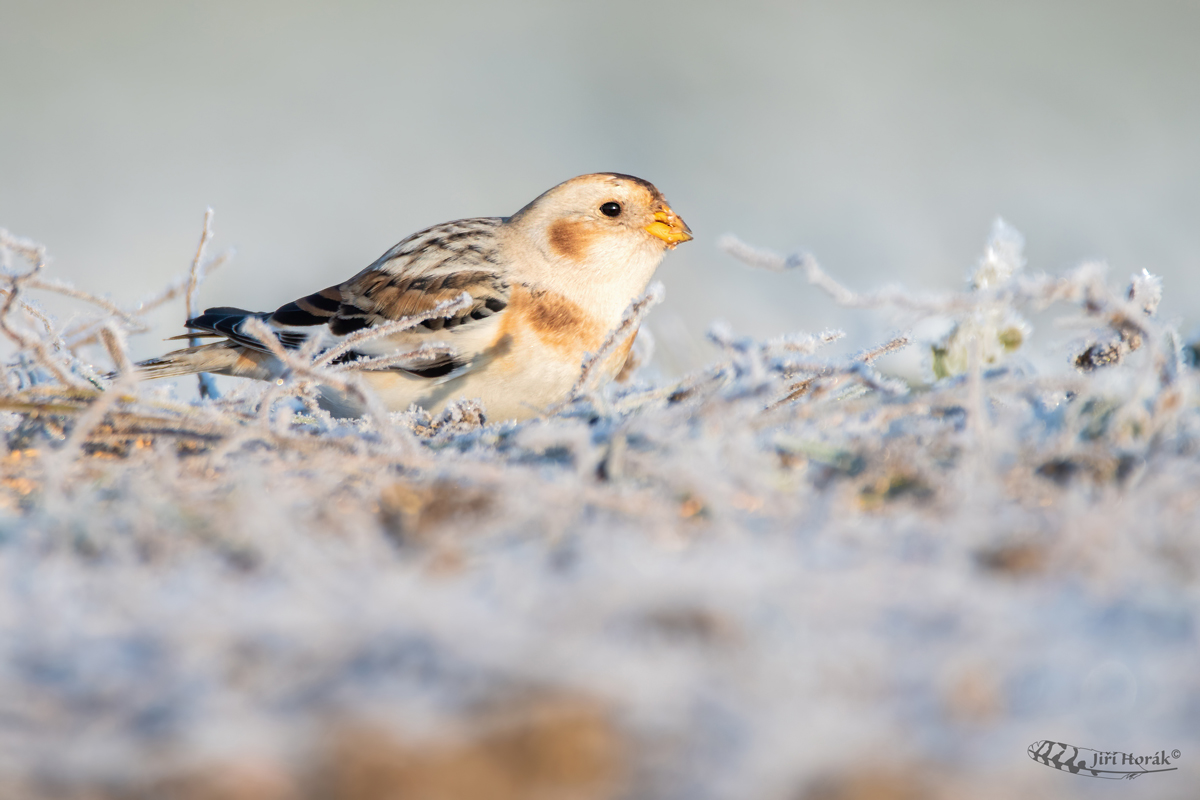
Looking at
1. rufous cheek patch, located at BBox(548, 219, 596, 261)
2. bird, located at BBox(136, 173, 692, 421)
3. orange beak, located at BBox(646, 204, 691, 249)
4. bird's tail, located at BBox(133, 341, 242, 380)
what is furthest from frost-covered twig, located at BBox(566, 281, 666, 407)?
bird's tail, located at BBox(133, 341, 242, 380)

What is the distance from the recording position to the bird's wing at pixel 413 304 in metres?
2.82

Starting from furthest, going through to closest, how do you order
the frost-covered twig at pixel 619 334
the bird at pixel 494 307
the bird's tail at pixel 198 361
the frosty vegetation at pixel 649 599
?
1. the bird's tail at pixel 198 361
2. the bird at pixel 494 307
3. the frost-covered twig at pixel 619 334
4. the frosty vegetation at pixel 649 599

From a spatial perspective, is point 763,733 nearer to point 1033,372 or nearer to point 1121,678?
Answer: point 1121,678

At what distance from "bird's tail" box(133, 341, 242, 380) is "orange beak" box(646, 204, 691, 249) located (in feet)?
5.41

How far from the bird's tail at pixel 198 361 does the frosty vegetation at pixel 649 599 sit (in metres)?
1.83

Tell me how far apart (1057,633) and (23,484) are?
1.52m

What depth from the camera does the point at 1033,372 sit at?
172 centimetres

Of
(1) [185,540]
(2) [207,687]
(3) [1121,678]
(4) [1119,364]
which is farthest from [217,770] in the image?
(4) [1119,364]
